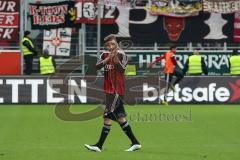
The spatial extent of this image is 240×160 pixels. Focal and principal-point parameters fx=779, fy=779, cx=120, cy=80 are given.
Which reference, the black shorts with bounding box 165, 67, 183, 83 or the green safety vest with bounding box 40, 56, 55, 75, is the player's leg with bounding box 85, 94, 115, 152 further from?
the green safety vest with bounding box 40, 56, 55, 75

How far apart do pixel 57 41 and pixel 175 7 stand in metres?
5.42

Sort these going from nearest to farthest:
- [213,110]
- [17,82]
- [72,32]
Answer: [213,110] < [17,82] < [72,32]

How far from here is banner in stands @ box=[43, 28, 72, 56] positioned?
32781 mm

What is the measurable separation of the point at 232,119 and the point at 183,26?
1325 cm

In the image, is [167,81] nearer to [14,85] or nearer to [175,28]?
[14,85]

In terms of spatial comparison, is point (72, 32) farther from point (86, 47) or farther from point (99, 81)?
point (99, 81)

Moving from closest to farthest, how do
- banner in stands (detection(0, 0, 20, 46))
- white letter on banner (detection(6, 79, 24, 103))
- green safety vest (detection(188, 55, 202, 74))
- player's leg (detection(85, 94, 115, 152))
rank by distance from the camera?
Answer: player's leg (detection(85, 94, 115, 152)), white letter on banner (detection(6, 79, 24, 103)), green safety vest (detection(188, 55, 202, 74)), banner in stands (detection(0, 0, 20, 46))

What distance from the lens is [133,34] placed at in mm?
34344

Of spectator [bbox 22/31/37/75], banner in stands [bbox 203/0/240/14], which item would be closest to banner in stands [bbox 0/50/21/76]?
spectator [bbox 22/31/37/75]

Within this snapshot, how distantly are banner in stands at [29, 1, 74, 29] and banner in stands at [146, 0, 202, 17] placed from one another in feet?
12.5

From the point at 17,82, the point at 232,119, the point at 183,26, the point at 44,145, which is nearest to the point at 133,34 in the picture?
the point at 183,26

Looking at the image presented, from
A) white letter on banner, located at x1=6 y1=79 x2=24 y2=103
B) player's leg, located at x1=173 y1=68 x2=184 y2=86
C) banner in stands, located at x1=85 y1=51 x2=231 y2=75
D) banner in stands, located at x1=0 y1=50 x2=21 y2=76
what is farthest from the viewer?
banner in stands, located at x1=85 y1=51 x2=231 y2=75

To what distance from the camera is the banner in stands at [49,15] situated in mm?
32375

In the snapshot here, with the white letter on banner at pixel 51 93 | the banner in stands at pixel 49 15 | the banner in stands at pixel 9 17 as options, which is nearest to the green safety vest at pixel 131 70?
the banner in stands at pixel 49 15
